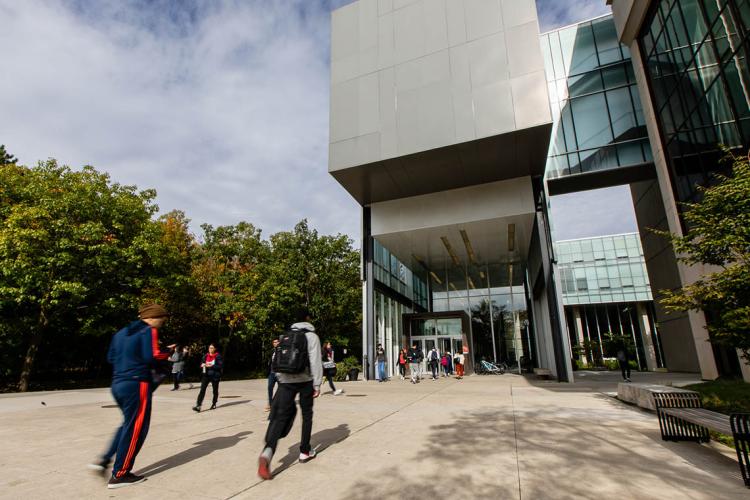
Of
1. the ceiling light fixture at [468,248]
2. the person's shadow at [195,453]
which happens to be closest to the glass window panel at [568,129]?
the ceiling light fixture at [468,248]

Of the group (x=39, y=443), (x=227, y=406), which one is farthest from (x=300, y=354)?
(x=227, y=406)

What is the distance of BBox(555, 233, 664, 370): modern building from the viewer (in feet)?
129

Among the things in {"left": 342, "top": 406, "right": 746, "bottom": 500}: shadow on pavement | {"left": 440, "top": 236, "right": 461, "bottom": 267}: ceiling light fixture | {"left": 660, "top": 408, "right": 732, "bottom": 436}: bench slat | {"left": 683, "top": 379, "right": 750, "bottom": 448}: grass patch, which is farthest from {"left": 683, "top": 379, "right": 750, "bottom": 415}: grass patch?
{"left": 440, "top": 236, "right": 461, "bottom": 267}: ceiling light fixture

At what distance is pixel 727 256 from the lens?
714 cm

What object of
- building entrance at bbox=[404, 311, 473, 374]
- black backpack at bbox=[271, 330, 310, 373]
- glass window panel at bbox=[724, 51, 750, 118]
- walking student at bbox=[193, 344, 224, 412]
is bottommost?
walking student at bbox=[193, 344, 224, 412]

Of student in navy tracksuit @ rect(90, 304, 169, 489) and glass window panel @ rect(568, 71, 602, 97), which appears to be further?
glass window panel @ rect(568, 71, 602, 97)

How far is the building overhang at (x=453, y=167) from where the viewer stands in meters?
15.0

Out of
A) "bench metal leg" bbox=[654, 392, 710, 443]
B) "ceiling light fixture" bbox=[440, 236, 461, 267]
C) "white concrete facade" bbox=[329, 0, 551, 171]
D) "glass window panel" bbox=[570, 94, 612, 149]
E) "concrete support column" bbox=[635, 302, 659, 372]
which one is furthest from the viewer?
"concrete support column" bbox=[635, 302, 659, 372]

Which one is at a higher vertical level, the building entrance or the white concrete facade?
the white concrete facade

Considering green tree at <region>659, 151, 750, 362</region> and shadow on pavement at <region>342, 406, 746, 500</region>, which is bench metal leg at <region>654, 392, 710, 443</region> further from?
green tree at <region>659, 151, 750, 362</region>

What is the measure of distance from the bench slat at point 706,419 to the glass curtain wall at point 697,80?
30.8 feet

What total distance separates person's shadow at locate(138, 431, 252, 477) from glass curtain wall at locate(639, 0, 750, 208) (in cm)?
1410

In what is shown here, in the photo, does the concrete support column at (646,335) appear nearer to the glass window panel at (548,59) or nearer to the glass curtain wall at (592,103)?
the glass curtain wall at (592,103)

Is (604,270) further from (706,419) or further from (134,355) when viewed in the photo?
(134,355)
